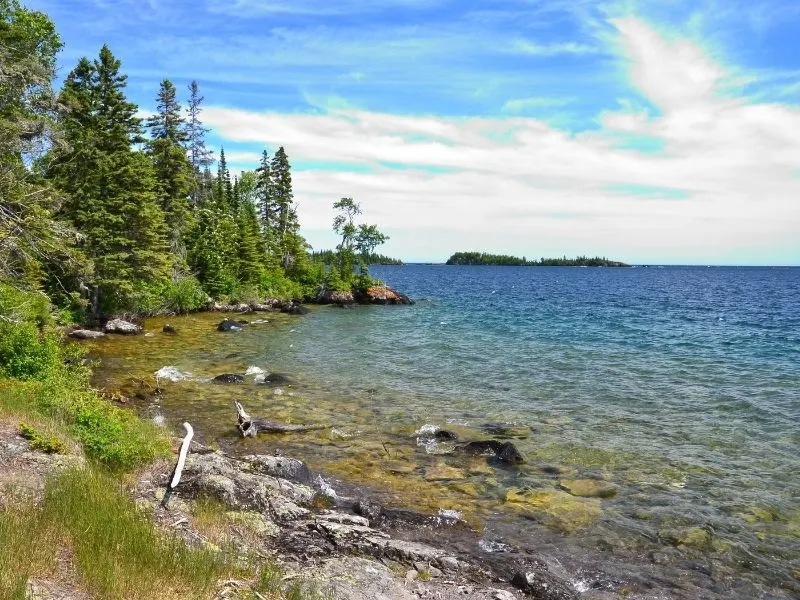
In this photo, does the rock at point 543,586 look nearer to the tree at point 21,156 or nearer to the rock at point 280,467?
the rock at point 280,467

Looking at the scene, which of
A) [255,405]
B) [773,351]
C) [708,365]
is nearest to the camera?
[255,405]

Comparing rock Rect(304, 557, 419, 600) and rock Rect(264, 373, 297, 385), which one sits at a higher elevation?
rock Rect(304, 557, 419, 600)

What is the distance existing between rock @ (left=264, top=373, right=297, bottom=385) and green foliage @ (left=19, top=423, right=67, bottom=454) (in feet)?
43.3

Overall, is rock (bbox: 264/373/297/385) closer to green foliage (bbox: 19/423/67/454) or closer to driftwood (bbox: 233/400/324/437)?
driftwood (bbox: 233/400/324/437)

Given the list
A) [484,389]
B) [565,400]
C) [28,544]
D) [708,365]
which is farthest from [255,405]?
[708,365]

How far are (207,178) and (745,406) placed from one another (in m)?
83.5

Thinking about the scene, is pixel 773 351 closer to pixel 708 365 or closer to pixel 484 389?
pixel 708 365

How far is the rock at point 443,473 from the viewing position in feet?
44.5

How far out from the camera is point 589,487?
43.3ft

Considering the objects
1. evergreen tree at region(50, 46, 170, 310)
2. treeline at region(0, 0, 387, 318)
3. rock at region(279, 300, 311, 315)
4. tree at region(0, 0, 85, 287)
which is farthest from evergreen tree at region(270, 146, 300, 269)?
tree at region(0, 0, 85, 287)

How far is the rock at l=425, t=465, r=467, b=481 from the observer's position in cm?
1357

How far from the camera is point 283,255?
70875 mm

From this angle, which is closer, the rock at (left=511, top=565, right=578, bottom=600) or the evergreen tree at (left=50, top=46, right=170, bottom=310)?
the rock at (left=511, top=565, right=578, bottom=600)

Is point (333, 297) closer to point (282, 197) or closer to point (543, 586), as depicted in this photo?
point (282, 197)
